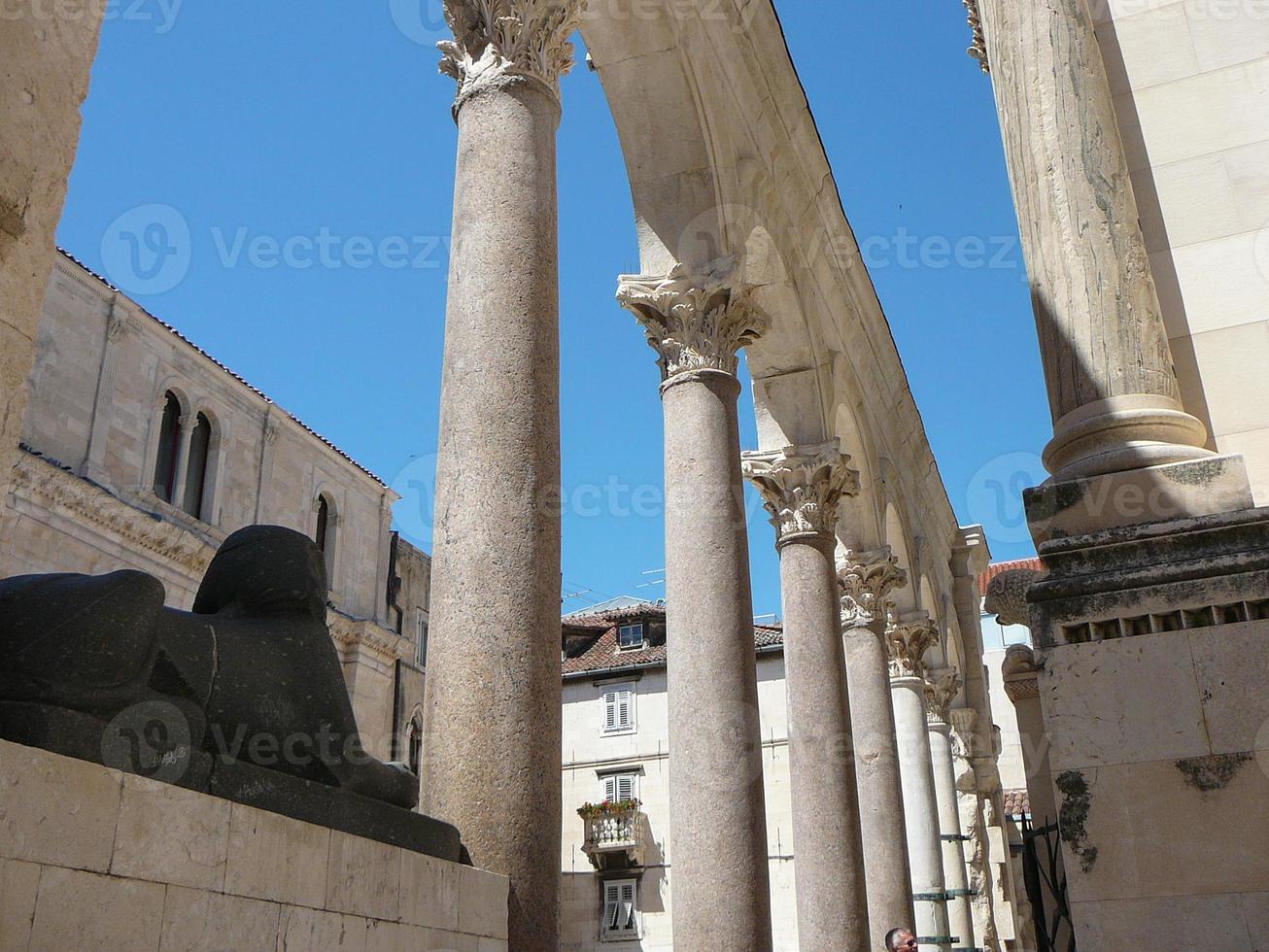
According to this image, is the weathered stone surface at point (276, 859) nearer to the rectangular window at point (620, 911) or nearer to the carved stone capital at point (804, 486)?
the carved stone capital at point (804, 486)

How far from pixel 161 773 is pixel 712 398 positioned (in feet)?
27.6

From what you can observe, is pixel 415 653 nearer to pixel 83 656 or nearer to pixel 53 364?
pixel 53 364

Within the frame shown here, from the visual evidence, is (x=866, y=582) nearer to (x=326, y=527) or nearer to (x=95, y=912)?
(x=95, y=912)

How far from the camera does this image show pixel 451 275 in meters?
7.55

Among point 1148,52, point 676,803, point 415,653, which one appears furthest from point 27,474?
point 1148,52

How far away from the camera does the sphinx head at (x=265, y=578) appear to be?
16.1 feet

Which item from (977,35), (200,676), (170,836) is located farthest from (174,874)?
(977,35)

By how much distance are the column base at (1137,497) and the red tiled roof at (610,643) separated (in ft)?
95.5

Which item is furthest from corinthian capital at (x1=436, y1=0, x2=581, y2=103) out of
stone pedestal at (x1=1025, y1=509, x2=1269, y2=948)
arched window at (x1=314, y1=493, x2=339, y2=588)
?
arched window at (x1=314, y1=493, x2=339, y2=588)

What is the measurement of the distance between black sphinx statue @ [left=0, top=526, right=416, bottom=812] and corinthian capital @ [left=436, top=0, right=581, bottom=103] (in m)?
4.28

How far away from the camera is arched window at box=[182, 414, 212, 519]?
26484mm

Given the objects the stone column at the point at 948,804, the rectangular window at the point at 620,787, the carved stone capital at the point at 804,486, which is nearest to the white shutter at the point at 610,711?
the rectangular window at the point at 620,787

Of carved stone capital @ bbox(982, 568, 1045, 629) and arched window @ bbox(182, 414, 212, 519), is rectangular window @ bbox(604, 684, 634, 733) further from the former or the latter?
carved stone capital @ bbox(982, 568, 1045, 629)

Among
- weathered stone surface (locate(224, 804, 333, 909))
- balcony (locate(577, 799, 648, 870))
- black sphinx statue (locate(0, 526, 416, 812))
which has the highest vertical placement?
balcony (locate(577, 799, 648, 870))
